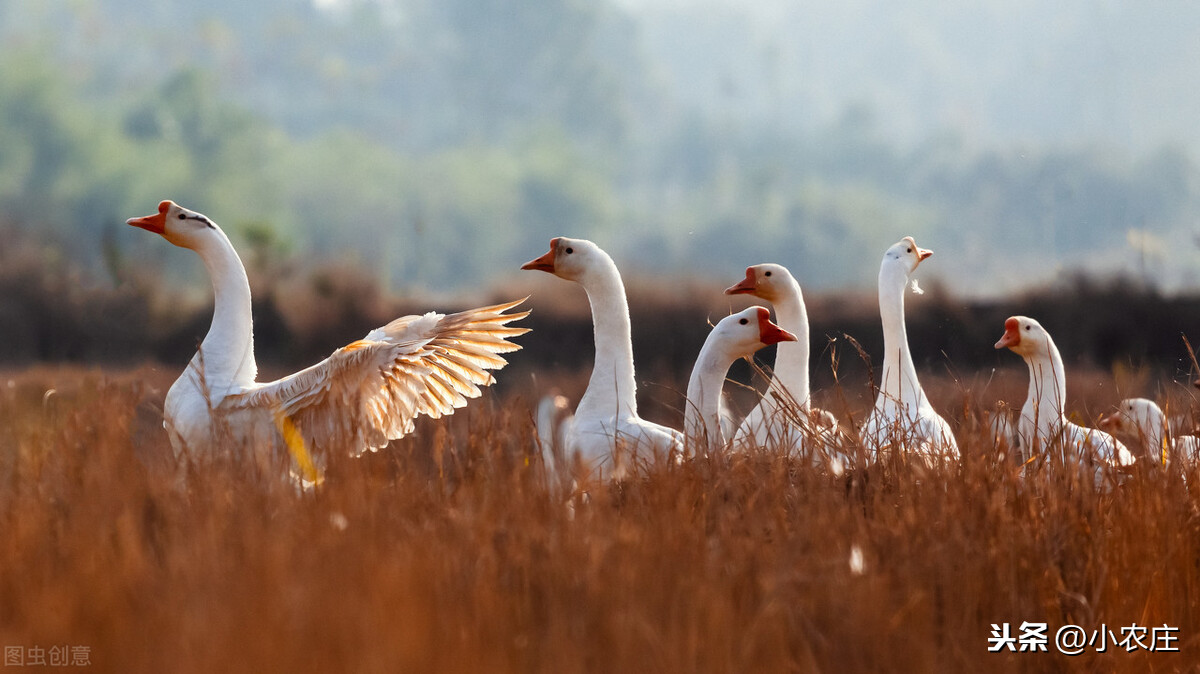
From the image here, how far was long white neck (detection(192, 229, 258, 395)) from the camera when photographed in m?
5.13

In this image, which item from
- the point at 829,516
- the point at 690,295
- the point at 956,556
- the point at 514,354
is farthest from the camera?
the point at 690,295

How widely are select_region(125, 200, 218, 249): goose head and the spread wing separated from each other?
895mm

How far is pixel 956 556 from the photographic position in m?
3.30

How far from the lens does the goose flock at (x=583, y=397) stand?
14.4 feet

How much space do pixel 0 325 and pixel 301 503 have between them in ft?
46.1

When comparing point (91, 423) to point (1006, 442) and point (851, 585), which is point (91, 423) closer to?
point (851, 585)

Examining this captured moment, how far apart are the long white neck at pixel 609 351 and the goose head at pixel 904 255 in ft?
6.41

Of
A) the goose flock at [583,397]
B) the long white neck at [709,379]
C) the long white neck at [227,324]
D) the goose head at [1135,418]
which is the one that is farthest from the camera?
the long white neck at [709,379]

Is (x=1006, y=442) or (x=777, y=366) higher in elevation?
(x=777, y=366)

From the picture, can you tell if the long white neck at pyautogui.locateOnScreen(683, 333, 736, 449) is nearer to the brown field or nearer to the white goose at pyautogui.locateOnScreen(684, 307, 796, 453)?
the white goose at pyautogui.locateOnScreen(684, 307, 796, 453)

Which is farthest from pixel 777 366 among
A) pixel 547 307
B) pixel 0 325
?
pixel 0 325

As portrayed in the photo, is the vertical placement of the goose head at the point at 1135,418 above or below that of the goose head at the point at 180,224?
below

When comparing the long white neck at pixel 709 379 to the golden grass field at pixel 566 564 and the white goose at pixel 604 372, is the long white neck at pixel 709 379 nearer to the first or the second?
the white goose at pixel 604 372

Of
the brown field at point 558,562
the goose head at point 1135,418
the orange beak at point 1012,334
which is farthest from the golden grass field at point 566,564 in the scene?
the orange beak at point 1012,334
